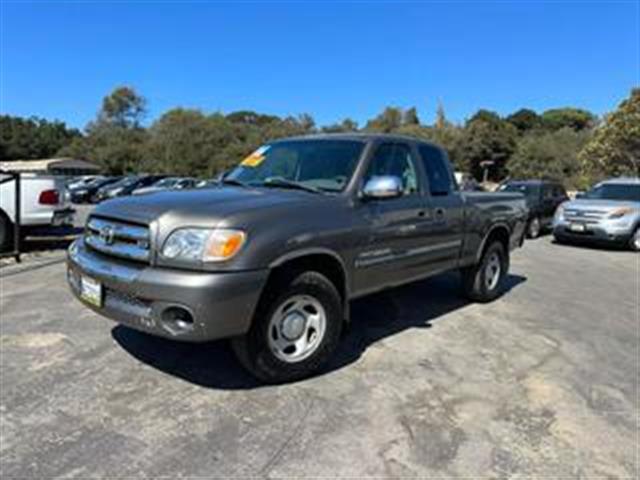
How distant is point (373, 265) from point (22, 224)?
7.44m

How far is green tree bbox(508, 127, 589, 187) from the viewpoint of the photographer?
60344 mm

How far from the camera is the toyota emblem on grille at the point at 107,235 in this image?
14.4 feet

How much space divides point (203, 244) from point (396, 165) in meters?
2.39

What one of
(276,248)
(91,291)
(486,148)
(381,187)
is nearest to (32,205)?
(91,291)

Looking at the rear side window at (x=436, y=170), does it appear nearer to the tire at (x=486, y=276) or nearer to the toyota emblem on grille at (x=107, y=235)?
the tire at (x=486, y=276)

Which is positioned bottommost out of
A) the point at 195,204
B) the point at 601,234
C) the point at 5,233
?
the point at 5,233

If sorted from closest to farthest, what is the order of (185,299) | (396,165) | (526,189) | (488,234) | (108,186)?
(185,299)
(396,165)
(488,234)
(526,189)
(108,186)

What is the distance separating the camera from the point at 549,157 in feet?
208

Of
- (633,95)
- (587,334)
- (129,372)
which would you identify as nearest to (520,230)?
(587,334)

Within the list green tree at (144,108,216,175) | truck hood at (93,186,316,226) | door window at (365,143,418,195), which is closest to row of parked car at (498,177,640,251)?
door window at (365,143,418,195)

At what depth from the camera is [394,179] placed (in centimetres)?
506

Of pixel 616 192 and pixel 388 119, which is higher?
pixel 388 119

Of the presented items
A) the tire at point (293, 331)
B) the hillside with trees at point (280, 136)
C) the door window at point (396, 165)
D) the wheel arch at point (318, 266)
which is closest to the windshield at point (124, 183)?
the hillside with trees at point (280, 136)

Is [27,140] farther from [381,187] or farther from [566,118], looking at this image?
[381,187]
